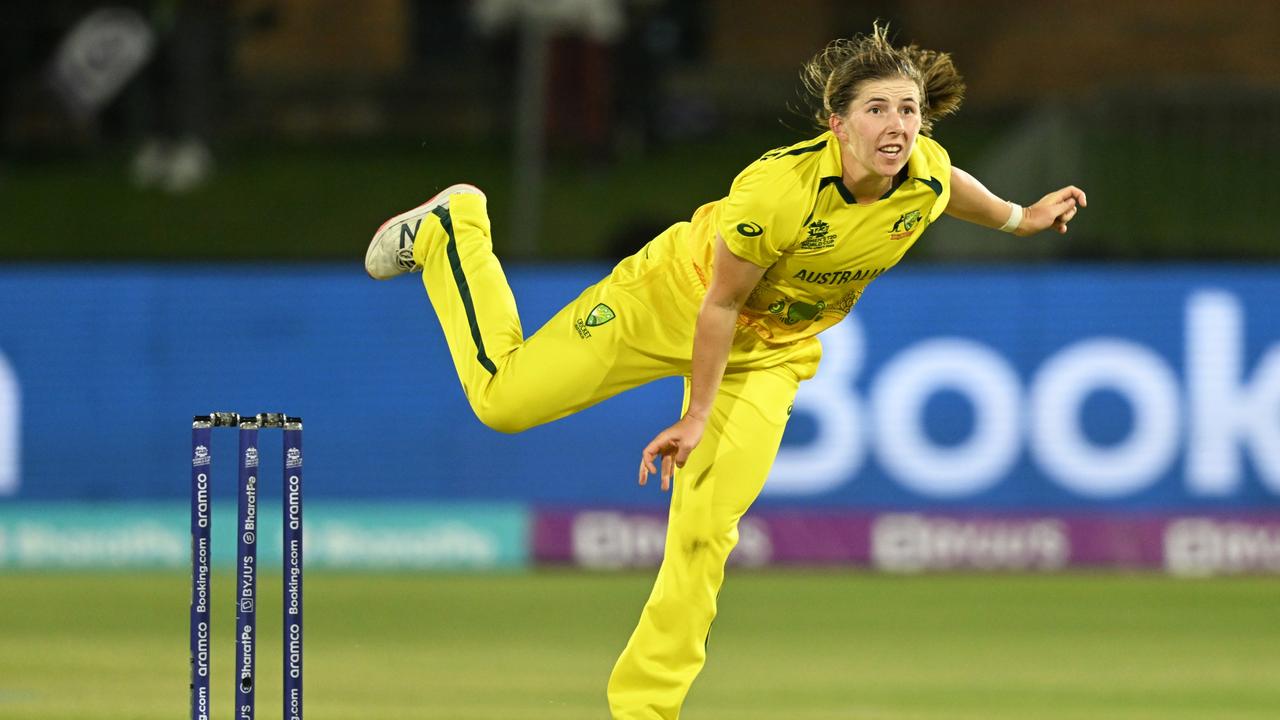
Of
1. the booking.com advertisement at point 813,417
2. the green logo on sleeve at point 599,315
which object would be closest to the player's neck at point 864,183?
the green logo on sleeve at point 599,315

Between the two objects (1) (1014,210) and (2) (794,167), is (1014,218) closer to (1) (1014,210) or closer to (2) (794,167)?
(1) (1014,210)

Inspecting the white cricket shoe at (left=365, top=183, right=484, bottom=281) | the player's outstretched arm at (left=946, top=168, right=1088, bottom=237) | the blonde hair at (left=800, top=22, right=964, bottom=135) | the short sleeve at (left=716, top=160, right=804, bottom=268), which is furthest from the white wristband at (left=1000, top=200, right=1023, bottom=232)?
the white cricket shoe at (left=365, top=183, right=484, bottom=281)

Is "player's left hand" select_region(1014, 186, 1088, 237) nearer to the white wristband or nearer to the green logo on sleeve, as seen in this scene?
the white wristband

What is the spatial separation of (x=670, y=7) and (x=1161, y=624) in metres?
8.85

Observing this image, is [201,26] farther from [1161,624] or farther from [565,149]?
[1161,624]

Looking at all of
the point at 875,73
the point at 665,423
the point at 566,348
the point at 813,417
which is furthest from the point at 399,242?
the point at 813,417

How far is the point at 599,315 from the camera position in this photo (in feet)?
20.6

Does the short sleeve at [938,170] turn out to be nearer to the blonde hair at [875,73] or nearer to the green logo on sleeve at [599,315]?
the blonde hair at [875,73]

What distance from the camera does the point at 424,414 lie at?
38.2 ft

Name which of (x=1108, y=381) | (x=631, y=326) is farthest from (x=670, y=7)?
(x=631, y=326)

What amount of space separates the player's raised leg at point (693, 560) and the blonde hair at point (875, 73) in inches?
36.2

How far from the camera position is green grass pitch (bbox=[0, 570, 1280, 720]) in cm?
759

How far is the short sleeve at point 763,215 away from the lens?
571 cm

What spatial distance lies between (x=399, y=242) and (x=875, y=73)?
1842mm
